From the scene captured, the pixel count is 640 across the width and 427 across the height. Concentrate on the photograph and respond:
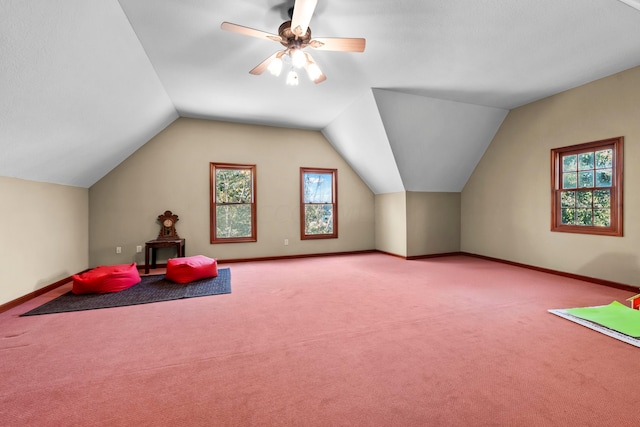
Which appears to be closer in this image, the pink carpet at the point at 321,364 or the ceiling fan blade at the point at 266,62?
the pink carpet at the point at 321,364

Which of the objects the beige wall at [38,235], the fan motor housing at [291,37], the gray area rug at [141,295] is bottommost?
the gray area rug at [141,295]

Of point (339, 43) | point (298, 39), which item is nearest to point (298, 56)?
point (298, 39)

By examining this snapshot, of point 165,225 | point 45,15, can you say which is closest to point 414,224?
point 165,225

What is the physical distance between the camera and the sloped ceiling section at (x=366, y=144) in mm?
4441

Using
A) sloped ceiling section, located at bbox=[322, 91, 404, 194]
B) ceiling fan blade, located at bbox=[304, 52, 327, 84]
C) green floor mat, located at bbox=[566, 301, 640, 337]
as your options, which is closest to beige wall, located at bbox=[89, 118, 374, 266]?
sloped ceiling section, located at bbox=[322, 91, 404, 194]

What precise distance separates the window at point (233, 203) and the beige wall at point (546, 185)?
455 centimetres

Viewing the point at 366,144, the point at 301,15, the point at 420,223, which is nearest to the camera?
the point at 301,15

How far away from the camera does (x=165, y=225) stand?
4836 millimetres

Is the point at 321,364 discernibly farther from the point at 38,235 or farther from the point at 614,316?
the point at 38,235

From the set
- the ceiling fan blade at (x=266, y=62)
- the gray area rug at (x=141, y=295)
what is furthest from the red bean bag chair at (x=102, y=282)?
the ceiling fan blade at (x=266, y=62)

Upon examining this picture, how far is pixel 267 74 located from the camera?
3.48 meters

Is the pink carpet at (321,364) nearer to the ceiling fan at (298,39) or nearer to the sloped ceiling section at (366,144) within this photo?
the ceiling fan at (298,39)

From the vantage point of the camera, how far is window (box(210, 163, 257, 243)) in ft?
17.1

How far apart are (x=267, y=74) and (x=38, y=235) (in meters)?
3.49
